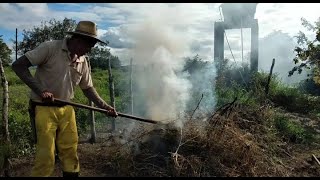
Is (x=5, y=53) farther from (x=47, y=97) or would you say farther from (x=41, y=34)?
(x=47, y=97)

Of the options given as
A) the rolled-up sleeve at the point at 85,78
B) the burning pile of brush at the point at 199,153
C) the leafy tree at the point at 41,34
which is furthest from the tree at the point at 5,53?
the rolled-up sleeve at the point at 85,78

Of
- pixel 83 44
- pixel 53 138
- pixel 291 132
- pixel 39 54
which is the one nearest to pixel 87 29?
pixel 83 44

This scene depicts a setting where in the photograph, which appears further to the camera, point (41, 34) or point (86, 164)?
point (41, 34)

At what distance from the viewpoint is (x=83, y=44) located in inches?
168

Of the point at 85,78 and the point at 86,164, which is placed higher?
the point at 85,78

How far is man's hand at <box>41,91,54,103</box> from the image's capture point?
155 inches

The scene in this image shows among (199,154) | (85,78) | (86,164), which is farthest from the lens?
(86,164)

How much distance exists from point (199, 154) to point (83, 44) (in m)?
2.61

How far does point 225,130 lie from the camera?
5898 mm

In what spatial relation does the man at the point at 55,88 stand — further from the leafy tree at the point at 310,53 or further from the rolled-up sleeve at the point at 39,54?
the leafy tree at the point at 310,53

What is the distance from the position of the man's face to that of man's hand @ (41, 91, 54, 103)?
0.62m

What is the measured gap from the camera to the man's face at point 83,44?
425 cm

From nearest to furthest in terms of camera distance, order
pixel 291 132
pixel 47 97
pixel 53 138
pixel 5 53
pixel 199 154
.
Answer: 1. pixel 47 97
2. pixel 53 138
3. pixel 199 154
4. pixel 291 132
5. pixel 5 53

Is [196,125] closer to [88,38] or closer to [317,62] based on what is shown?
[88,38]
